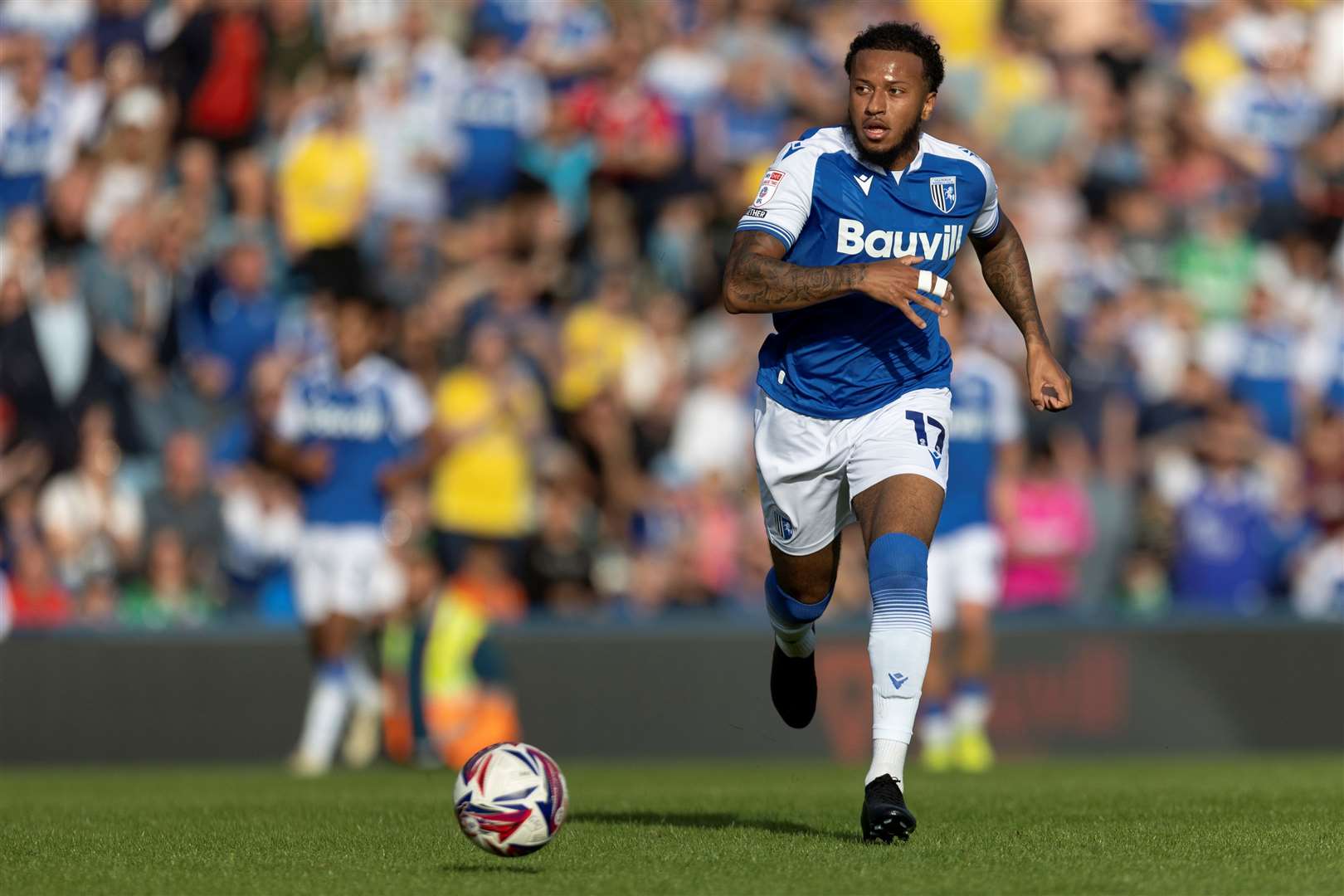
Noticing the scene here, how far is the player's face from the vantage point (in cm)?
752

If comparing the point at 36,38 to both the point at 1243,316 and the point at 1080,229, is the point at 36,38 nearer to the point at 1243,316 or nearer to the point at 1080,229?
the point at 1080,229

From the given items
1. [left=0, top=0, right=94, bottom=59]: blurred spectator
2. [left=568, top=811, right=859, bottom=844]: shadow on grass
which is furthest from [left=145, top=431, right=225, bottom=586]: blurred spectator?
[left=568, top=811, right=859, bottom=844]: shadow on grass

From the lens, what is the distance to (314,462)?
14234 mm

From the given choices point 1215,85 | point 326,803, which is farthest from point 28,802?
point 1215,85

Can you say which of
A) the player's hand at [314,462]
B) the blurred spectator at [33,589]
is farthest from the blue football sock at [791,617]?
the blurred spectator at [33,589]

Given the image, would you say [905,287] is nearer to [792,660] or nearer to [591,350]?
[792,660]

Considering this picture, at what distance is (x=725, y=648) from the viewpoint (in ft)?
47.7

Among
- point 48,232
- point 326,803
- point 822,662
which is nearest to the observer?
point 326,803

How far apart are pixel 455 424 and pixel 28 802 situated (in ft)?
18.6

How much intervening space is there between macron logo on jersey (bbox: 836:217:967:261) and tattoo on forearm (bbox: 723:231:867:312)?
40 centimetres

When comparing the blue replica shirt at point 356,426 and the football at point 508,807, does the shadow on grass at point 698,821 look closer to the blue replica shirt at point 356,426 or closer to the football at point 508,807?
the football at point 508,807

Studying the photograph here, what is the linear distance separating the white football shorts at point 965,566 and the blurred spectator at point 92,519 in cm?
556

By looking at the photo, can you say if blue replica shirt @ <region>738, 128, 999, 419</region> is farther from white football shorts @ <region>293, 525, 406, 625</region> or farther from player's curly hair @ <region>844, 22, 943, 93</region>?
white football shorts @ <region>293, 525, 406, 625</region>

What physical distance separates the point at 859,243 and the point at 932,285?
0.75 metres
